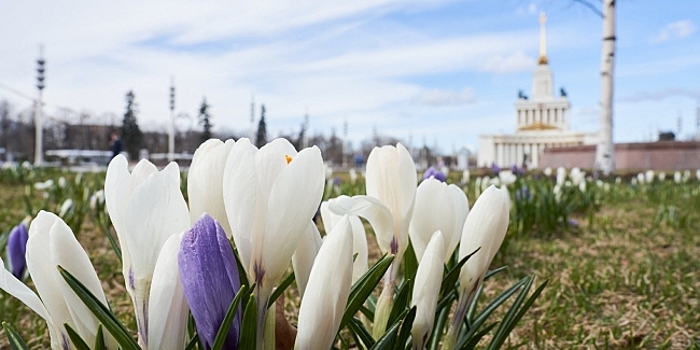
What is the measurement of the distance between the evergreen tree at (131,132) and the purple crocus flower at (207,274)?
130 ft

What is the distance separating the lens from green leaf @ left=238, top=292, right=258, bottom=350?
0.56m

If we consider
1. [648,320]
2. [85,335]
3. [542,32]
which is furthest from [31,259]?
[542,32]

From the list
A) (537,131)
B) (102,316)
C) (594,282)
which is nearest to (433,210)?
(102,316)

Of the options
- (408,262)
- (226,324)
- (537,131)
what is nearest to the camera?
(226,324)

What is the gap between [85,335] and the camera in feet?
2.06

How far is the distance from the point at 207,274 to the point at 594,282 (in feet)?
6.85

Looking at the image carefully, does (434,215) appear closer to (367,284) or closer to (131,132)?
(367,284)

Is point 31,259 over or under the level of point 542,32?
under

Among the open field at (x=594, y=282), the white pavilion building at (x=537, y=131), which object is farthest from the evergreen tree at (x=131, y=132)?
the open field at (x=594, y=282)

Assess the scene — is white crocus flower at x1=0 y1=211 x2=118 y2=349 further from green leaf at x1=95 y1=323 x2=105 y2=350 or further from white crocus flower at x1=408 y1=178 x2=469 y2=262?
white crocus flower at x1=408 y1=178 x2=469 y2=262

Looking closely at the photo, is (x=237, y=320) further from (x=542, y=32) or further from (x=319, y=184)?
(x=542, y=32)

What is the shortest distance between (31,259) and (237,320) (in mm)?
238

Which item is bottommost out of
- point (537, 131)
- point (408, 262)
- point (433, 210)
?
point (408, 262)

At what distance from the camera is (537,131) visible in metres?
49.5
